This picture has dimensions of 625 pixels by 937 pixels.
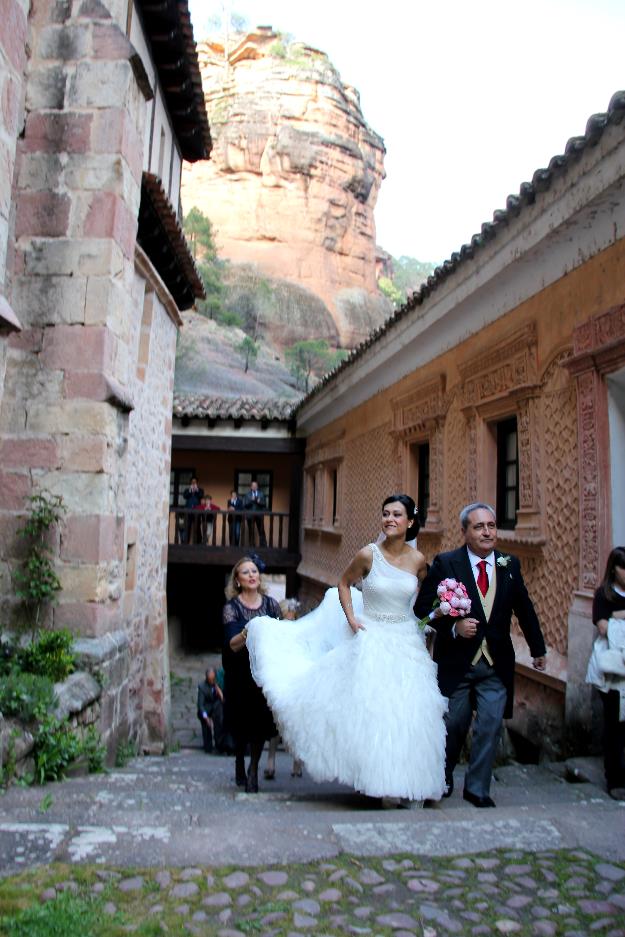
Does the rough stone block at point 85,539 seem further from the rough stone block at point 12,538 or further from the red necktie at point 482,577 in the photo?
the red necktie at point 482,577

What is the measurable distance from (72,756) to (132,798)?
1066mm

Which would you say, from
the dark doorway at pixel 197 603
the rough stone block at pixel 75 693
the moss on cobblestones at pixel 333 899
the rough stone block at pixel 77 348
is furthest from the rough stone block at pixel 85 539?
the dark doorway at pixel 197 603

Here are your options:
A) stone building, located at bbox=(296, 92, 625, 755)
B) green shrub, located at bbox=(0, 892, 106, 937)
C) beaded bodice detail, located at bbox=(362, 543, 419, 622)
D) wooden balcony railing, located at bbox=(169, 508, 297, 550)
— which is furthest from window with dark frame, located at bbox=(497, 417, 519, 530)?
wooden balcony railing, located at bbox=(169, 508, 297, 550)

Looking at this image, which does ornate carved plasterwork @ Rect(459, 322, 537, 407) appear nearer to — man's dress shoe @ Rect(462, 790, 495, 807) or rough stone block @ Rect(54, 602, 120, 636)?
man's dress shoe @ Rect(462, 790, 495, 807)

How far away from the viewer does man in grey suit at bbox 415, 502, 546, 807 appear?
3939 millimetres

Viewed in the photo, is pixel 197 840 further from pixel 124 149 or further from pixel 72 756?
pixel 124 149

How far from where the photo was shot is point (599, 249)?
18.3 feet

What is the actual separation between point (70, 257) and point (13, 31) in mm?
1740

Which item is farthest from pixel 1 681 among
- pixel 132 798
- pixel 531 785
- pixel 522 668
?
pixel 522 668

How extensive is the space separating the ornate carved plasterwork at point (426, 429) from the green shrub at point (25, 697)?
204 inches

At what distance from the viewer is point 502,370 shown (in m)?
7.27

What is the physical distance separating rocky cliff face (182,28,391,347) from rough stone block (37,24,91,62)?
116 ft

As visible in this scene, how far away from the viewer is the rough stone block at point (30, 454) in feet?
20.2

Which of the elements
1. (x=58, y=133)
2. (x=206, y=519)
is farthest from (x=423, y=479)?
(x=206, y=519)
